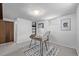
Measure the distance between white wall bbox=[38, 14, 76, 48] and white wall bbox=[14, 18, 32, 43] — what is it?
0.29 meters

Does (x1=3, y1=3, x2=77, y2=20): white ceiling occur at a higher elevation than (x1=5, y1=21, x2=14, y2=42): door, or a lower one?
higher

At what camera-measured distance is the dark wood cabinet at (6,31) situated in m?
1.61

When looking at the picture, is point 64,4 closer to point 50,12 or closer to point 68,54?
point 50,12

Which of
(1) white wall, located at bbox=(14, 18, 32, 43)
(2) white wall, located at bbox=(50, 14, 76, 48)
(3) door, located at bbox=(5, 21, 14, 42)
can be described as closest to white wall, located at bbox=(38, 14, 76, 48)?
(2) white wall, located at bbox=(50, 14, 76, 48)

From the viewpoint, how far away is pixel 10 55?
1586 mm

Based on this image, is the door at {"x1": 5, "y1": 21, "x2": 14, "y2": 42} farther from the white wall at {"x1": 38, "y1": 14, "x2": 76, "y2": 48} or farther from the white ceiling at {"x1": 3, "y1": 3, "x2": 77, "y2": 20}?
the white wall at {"x1": 38, "y1": 14, "x2": 76, "y2": 48}

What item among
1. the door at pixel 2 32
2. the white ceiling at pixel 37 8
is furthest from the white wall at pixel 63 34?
the door at pixel 2 32

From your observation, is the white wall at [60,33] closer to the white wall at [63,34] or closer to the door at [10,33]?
the white wall at [63,34]

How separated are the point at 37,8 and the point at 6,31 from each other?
650 millimetres

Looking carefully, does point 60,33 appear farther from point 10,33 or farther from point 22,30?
point 10,33

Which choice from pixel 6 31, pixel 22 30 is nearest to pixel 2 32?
pixel 6 31

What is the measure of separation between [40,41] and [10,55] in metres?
0.55

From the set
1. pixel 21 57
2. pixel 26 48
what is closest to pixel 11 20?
pixel 26 48

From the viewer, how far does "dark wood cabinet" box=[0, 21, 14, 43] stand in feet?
5.28
